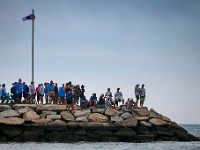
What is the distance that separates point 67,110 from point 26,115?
308cm

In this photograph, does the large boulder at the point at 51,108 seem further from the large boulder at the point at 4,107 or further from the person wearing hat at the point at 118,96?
the person wearing hat at the point at 118,96

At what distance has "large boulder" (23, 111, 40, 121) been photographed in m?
28.7

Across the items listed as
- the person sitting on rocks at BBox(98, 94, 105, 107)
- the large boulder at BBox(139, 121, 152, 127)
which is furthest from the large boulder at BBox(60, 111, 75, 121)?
the large boulder at BBox(139, 121, 152, 127)

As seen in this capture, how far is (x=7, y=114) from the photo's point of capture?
94.0ft

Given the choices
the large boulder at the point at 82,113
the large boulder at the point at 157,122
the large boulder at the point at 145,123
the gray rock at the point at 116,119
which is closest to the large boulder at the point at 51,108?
the large boulder at the point at 82,113

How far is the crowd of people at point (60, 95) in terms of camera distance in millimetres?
30672

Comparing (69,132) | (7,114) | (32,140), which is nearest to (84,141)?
(69,132)

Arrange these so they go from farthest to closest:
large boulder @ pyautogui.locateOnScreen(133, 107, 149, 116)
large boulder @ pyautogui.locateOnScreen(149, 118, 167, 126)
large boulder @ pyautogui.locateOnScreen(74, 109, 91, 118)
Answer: large boulder @ pyautogui.locateOnScreen(133, 107, 149, 116) → large boulder @ pyautogui.locateOnScreen(149, 118, 167, 126) → large boulder @ pyautogui.locateOnScreen(74, 109, 91, 118)

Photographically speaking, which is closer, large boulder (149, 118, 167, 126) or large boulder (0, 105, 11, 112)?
large boulder (0, 105, 11, 112)

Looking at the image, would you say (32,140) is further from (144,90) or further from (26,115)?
(144,90)

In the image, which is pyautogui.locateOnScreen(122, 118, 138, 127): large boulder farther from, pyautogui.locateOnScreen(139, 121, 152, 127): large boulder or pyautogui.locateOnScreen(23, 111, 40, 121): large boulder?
pyautogui.locateOnScreen(23, 111, 40, 121): large boulder

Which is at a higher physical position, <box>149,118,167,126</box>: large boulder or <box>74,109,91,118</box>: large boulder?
<box>74,109,91,118</box>: large boulder

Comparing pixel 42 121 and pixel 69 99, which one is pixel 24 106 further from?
pixel 69 99

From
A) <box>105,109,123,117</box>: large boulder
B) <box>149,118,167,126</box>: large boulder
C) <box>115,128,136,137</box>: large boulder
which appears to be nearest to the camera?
<box>115,128,136,137</box>: large boulder
